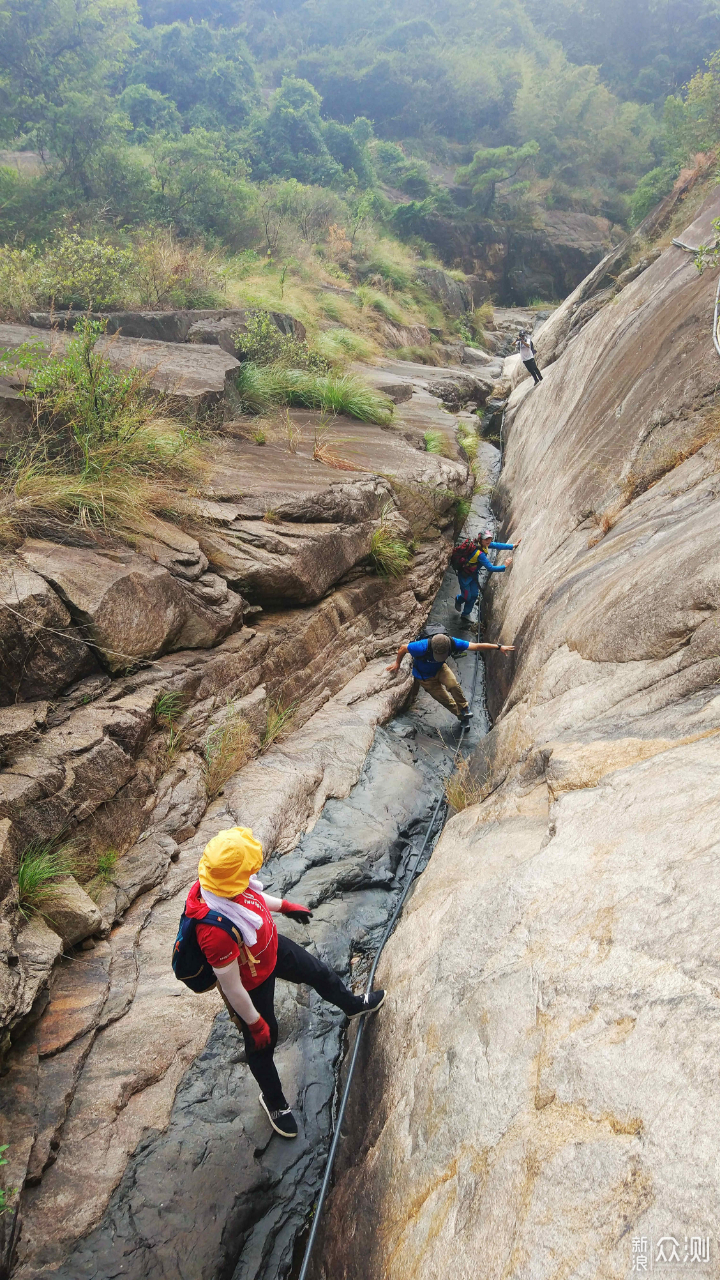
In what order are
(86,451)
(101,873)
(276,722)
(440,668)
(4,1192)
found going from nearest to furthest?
(4,1192) < (101,873) < (86,451) < (276,722) < (440,668)

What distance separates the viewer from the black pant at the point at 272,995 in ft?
10.4

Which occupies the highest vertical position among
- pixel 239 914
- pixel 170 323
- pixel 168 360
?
pixel 239 914

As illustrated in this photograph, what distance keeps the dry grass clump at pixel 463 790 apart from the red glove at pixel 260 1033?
2251 mm

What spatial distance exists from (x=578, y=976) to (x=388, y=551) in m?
→ 6.44

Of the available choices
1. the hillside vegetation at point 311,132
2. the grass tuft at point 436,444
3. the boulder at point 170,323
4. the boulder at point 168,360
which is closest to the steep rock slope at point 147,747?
the boulder at point 168,360

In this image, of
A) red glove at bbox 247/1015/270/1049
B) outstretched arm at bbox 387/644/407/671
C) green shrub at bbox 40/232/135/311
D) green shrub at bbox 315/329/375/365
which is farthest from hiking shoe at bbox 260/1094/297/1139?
green shrub at bbox 315/329/375/365

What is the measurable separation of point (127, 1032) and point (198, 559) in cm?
384

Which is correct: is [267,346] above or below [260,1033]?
below

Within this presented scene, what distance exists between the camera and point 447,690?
23.7 ft

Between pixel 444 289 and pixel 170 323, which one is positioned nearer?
pixel 170 323

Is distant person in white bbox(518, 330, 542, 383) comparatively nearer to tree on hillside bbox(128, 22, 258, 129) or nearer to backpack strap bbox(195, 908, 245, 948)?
backpack strap bbox(195, 908, 245, 948)

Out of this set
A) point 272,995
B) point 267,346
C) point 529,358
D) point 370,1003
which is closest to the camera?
point 272,995

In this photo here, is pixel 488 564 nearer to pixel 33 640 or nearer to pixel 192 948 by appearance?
pixel 33 640

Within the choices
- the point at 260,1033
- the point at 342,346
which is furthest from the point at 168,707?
the point at 342,346
